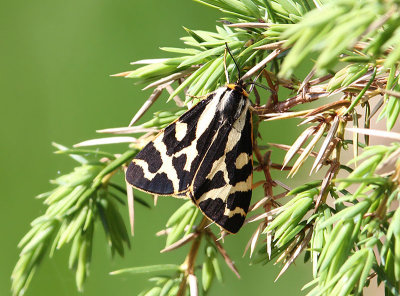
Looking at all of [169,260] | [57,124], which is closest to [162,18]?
[57,124]

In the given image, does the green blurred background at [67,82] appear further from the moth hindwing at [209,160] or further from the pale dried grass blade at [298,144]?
the pale dried grass blade at [298,144]

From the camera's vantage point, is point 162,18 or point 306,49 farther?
point 162,18

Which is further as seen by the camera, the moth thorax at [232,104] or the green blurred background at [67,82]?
the green blurred background at [67,82]

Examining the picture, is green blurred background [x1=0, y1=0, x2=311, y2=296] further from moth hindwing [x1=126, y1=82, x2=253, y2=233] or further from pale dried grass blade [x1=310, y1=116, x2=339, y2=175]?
pale dried grass blade [x1=310, y1=116, x2=339, y2=175]

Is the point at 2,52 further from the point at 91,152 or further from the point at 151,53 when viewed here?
the point at 91,152

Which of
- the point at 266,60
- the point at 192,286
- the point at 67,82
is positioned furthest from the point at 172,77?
the point at 67,82

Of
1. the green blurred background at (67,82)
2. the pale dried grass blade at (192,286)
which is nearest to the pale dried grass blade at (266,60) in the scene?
the pale dried grass blade at (192,286)
